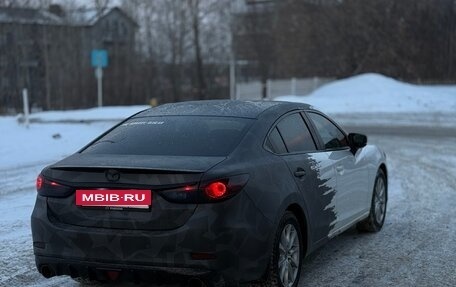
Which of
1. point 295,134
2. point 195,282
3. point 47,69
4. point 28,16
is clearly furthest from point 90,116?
point 195,282

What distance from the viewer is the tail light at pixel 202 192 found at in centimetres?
384

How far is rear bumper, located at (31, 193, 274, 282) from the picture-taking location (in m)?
3.84

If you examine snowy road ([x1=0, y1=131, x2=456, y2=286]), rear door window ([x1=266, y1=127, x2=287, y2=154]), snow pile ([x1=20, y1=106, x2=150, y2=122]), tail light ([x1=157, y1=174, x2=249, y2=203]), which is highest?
rear door window ([x1=266, y1=127, x2=287, y2=154])

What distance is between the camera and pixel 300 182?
182 inches

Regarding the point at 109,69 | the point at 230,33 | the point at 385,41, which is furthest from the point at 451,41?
the point at 109,69

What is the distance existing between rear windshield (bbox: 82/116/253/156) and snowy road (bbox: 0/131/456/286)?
4.17ft

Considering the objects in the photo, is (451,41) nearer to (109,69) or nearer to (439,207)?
(109,69)

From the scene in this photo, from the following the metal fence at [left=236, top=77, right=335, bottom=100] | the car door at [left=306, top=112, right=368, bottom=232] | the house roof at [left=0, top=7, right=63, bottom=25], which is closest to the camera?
the car door at [left=306, top=112, right=368, bottom=232]

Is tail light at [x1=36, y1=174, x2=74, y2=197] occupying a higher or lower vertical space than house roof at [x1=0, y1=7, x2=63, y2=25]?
lower

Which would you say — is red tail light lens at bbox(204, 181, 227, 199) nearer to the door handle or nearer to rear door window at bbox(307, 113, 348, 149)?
the door handle

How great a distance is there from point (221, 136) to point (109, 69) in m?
38.9

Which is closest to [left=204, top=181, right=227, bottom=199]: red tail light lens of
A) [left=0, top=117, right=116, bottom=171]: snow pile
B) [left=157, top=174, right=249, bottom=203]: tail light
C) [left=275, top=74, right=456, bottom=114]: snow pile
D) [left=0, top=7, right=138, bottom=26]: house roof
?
[left=157, top=174, right=249, bottom=203]: tail light

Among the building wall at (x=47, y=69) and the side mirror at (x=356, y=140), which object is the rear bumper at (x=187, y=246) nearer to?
the side mirror at (x=356, y=140)

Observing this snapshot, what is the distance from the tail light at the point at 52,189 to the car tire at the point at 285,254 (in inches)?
59.2
